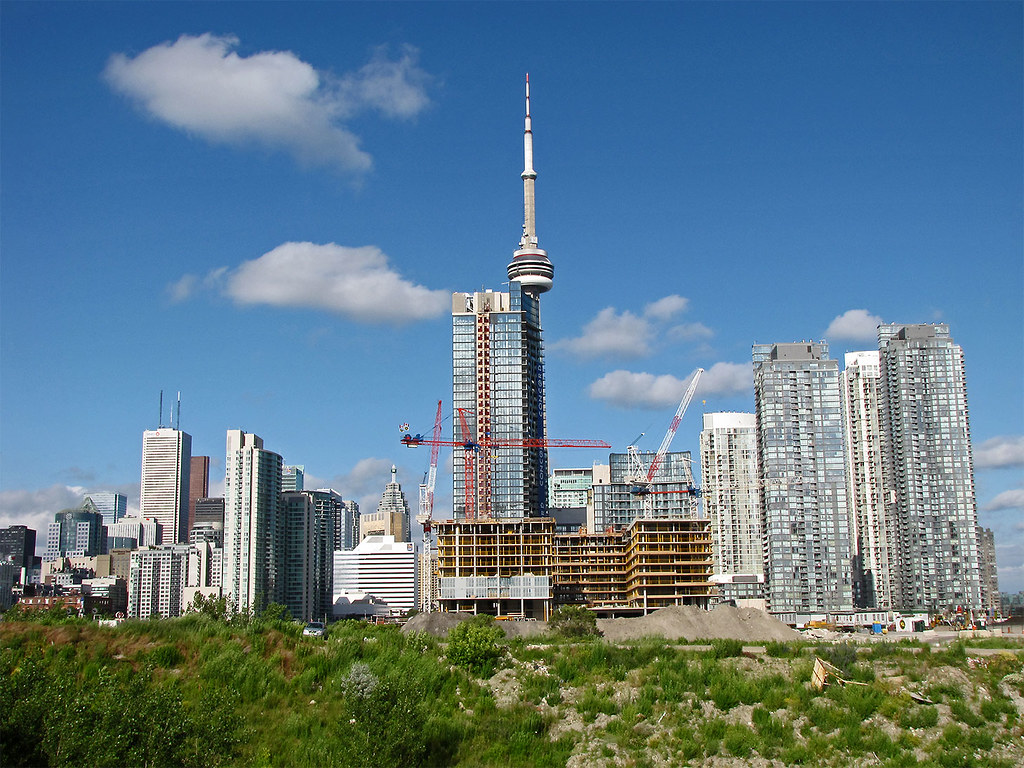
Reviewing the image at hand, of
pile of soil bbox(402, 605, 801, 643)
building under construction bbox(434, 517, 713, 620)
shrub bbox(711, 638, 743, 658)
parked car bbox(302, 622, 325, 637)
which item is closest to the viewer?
shrub bbox(711, 638, 743, 658)

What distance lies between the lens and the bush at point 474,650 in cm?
4506

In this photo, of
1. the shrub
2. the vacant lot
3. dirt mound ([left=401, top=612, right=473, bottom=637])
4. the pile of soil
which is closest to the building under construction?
dirt mound ([left=401, top=612, right=473, bottom=637])

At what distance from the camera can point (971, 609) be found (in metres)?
183

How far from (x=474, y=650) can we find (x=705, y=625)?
51925mm

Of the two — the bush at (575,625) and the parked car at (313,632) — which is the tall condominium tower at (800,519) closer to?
the bush at (575,625)

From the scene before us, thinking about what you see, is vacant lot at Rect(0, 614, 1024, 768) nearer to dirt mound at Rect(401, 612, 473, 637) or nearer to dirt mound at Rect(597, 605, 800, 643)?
dirt mound at Rect(597, 605, 800, 643)

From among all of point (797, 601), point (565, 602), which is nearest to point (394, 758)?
point (565, 602)

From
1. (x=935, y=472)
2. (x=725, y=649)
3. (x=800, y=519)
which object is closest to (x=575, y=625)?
(x=725, y=649)

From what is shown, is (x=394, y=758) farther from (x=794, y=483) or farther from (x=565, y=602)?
(x=794, y=483)

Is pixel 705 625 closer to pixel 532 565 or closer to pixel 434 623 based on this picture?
pixel 434 623

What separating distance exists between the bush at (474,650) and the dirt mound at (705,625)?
144 ft

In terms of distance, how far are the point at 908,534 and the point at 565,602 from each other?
79.5 meters

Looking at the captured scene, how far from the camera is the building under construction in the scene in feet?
481

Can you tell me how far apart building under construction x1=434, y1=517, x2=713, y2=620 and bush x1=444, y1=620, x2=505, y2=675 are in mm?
100658
